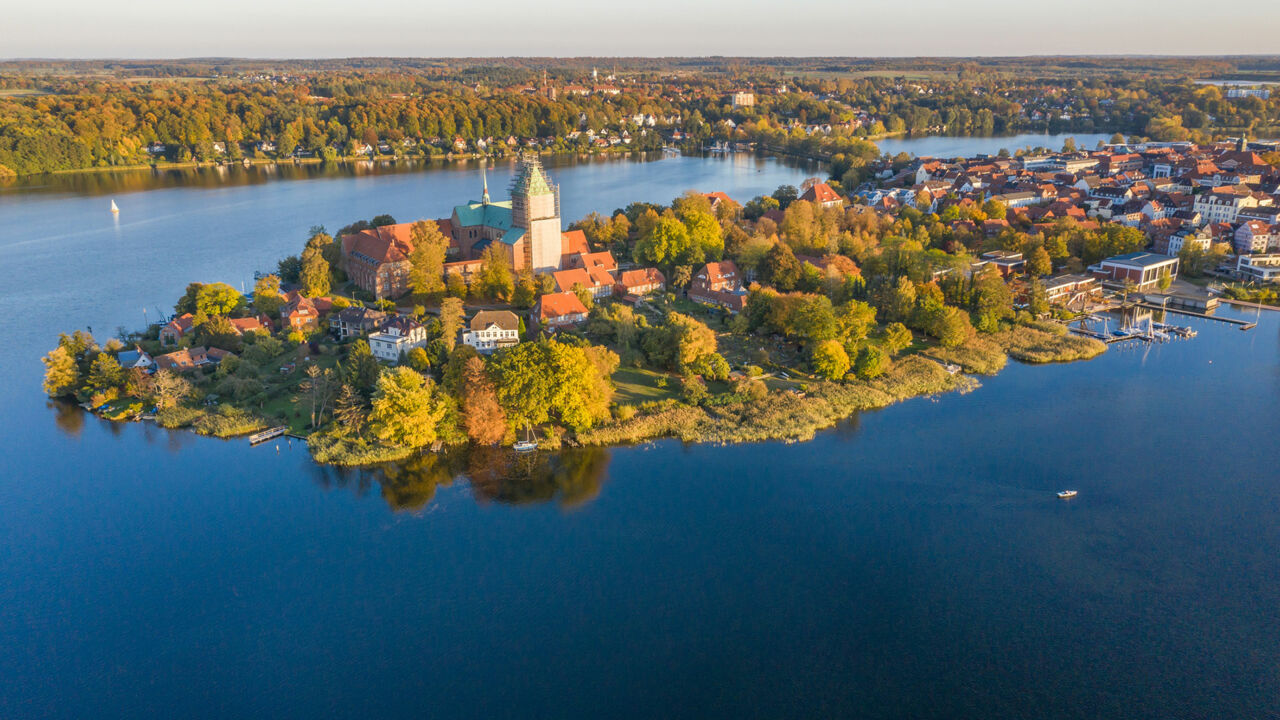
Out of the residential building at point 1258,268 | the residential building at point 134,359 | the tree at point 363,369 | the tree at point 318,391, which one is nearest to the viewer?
the tree at point 318,391

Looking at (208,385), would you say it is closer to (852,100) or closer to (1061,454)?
(1061,454)

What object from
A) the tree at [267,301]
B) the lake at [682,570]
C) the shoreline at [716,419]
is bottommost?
the lake at [682,570]

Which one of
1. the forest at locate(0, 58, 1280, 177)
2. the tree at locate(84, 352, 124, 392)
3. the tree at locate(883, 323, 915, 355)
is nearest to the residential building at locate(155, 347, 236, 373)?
the tree at locate(84, 352, 124, 392)

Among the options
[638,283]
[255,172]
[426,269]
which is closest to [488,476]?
[426,269]

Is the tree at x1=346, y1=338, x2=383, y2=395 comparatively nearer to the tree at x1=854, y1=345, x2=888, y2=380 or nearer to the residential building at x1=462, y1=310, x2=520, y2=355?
the residential building at x1=462, y1=310, x2=520, y2=355

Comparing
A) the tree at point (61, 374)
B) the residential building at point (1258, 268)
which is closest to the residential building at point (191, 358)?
the tree at point (61, 374)

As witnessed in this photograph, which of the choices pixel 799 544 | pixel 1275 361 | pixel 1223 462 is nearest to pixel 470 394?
pixel 799 544

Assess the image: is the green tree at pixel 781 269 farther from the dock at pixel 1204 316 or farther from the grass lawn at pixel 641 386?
the dock at pixel 1204 316

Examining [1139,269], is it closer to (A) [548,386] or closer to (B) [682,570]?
(A) [548,386]

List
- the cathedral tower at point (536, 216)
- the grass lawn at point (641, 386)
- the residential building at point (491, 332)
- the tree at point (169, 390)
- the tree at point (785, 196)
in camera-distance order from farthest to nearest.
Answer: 1. the tree at point (785, 196)
2. the cathedral tower at point (536, 216)
3. the residential building at point (491, 332)
4. the grass lawn at point (641, 386)
5. the tree at point (169, 390)
